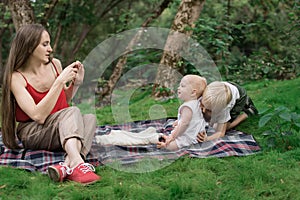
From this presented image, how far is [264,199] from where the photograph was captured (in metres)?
2.22

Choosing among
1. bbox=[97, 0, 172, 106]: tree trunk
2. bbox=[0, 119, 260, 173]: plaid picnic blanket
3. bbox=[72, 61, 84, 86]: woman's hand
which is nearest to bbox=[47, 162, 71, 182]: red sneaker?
bbox=[0, 119, 260, 173]: plaid picnic blanket

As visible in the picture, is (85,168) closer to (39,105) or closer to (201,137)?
(39,105)

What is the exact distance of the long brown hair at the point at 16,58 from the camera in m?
2.90

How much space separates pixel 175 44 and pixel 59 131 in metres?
2.96

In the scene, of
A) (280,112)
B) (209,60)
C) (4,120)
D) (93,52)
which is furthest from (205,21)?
(93,52)

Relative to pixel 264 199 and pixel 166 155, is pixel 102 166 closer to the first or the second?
pixel 166 155

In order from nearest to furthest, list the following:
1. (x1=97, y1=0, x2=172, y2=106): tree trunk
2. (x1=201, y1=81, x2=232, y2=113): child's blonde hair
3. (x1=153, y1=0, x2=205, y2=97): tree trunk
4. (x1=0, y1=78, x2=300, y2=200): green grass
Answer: (x1=0, y1=78, x2=300, y2=200): green grass < (x1=201, y1=81, x2=232, y2=113): child's blonde hair < (x1=153, y1=0, x2=205, y2=97): tree trunk < (x1=97, y1=0, x2=172, y2=106): tree trunk

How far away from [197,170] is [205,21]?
337cm

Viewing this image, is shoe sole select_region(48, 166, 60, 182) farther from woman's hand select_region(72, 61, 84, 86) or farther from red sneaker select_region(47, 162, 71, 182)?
woman's hand select_region(72, 61, 84, 86)

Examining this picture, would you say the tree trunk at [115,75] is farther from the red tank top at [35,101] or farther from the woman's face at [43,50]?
the woman's face at [43,50]

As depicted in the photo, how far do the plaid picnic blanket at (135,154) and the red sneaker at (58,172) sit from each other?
233 millimetres

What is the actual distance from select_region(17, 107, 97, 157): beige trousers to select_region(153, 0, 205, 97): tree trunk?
8.25 feet

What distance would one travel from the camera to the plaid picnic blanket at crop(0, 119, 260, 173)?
9.23 ft

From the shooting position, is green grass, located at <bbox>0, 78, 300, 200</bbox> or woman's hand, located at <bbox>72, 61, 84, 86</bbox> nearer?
green grass, located at <bbox>0, 78, 300, 200</bbox>
